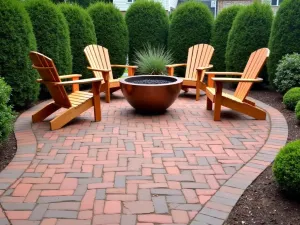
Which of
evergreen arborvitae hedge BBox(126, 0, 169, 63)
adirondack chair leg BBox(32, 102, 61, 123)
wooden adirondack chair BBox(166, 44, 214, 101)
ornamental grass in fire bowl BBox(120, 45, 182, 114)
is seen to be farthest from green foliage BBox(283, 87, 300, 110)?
evergreen arborvitae hedge BBox(126, 0, 169, 63)

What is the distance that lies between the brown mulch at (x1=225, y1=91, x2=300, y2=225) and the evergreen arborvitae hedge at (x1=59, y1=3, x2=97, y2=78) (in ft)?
16.4

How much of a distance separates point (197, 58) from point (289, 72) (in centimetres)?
176

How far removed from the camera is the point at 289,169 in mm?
2064

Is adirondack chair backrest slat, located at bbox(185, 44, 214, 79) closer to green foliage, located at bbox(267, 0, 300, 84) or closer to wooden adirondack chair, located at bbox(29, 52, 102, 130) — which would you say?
green foliage, located at bbox(267, 0, 300, 84)

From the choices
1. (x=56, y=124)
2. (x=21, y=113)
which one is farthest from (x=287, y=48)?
(x=21, y=113)

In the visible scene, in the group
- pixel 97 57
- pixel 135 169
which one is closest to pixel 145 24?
pixel 97 57

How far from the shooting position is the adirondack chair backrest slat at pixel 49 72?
3.53 metres

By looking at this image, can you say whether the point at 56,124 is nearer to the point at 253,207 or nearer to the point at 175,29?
the point at 253,207

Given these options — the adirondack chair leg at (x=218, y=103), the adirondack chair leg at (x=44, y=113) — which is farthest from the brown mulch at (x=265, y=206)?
the adirondack chair leg at (x=44, y=113)

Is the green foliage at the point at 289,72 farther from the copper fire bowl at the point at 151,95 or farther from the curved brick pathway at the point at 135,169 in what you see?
the copper fire bowl at the point at 151,95

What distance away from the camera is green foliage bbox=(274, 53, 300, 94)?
5211 mm

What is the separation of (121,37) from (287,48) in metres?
3.68

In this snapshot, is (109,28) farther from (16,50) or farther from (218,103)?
(218,103)

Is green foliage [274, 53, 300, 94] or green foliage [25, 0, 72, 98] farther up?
green foliage [25, 0, 72, 98]
